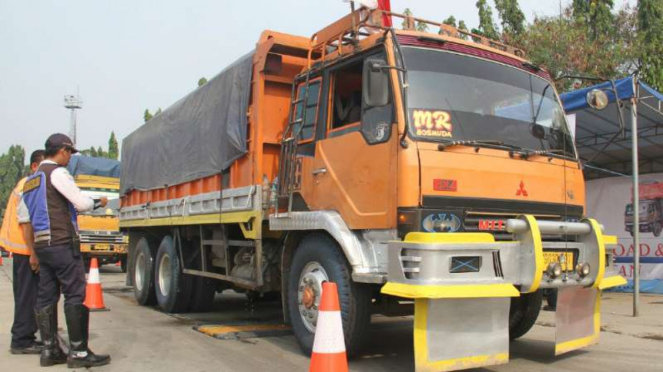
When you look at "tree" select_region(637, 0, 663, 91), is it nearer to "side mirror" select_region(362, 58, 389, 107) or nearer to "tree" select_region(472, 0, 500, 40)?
"tree" select_region(472, 0, 500, 40)

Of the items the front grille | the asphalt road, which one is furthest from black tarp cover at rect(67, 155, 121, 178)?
the front grille

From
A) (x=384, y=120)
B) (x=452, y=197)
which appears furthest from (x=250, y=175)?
(x=452, y=197)

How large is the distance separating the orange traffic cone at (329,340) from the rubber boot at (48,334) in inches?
99.7

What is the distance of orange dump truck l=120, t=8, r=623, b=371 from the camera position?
402cm

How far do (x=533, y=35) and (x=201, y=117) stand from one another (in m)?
12.4

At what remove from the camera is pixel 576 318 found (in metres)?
4.88

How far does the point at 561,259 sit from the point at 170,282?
18.7 feet

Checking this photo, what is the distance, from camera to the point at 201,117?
758 cm

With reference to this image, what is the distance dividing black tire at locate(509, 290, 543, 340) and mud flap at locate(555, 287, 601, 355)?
560 millimetres

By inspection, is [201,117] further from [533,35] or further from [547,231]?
[533,35]

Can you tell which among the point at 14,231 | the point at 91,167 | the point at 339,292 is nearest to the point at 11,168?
the point at 91,167

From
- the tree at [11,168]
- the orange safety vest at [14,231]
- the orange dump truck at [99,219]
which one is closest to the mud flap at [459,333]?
the orange safety vest at [14,231]

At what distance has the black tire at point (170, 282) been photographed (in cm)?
815

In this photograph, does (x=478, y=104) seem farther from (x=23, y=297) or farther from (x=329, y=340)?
(x=23, y=297)
